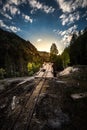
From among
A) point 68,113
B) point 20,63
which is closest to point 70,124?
point 68,113

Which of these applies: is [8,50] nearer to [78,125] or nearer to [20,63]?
[20,63]

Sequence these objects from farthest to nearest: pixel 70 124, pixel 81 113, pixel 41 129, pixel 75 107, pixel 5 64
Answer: pixel 5 64, pixel 75 107, pixel 81 113, pixel 70 124, pixel 41 129

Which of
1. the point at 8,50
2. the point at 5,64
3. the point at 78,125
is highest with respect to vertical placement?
the point at 8,50

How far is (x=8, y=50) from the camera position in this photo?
7725 cm

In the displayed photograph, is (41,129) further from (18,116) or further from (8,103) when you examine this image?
(8,103)

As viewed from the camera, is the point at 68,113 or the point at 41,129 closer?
the point at 41,129

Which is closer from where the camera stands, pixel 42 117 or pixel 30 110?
pixel 42 117

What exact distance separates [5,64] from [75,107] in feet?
164

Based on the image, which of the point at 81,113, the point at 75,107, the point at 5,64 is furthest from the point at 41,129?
the point at 5,64

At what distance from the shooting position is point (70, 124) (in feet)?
37.1

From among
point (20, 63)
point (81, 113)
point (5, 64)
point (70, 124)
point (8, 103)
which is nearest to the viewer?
point (70, 124)

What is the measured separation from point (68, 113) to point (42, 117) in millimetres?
2527

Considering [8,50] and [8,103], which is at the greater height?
[8,50]

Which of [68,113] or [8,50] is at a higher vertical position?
[8,50]
